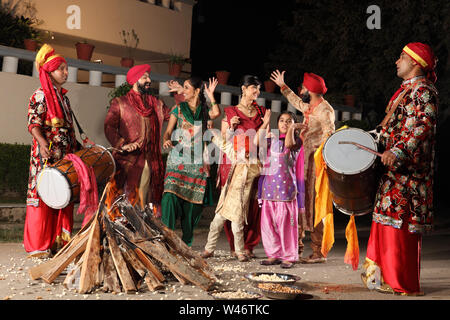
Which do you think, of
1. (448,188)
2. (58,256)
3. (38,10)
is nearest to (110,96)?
(38,10)

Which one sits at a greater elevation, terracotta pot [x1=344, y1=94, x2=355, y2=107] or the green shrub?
terracotta pot [x1=344, y1=94, x2=355, y2=107]

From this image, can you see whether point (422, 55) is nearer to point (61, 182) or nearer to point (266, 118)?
point (266, 118)

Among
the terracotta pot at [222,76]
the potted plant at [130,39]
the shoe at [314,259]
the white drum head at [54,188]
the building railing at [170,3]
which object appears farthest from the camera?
the building railing at [170,3]

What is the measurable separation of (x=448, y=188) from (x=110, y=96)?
29.7ft

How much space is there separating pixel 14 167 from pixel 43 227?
10.3 feet

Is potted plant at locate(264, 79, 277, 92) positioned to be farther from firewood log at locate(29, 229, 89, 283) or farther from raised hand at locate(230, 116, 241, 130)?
firewood log at locate(29, 229, 89, 283)

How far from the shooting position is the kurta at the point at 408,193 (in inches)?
179

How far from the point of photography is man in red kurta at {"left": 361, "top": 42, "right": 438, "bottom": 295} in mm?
4559

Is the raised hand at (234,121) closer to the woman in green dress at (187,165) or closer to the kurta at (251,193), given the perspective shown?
the kurta at (251,193)

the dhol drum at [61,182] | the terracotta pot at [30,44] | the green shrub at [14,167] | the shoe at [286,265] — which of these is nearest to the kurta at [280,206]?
the shoe at [286,265]

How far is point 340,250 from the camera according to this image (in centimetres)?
723

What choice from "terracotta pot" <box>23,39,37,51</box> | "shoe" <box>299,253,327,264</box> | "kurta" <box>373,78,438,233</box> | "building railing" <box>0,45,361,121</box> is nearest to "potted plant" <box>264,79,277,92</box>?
"building railing" <box>0,45,361,121</box>

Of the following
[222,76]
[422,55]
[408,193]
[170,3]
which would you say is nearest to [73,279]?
[408,193]

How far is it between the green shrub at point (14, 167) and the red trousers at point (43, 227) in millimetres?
2897
